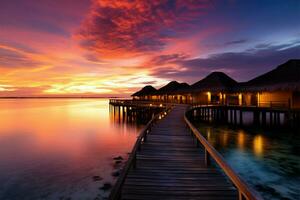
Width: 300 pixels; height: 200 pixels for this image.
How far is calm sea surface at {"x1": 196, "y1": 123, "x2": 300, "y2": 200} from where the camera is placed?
8.36 m

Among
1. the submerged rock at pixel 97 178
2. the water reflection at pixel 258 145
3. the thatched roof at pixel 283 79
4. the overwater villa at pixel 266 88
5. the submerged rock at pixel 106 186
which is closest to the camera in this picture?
the submerged rock at pixel 106 186

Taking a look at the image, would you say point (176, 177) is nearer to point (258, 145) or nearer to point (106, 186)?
point (106, 186)

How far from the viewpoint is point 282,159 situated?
39.0 feet

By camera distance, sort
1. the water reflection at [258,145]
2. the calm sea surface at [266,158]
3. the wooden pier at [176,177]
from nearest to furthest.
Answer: the wooden pier at [176,177] < the calm sea surface at [266,158] < the water reflection at [258,145]

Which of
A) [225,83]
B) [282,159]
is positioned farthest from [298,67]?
[282,159]

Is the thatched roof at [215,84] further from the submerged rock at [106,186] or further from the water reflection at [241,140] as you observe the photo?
the submerged rock at [106,186]

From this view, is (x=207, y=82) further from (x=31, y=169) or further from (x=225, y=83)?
(x=31, y=169)

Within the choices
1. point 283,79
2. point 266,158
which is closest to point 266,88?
point 283,79

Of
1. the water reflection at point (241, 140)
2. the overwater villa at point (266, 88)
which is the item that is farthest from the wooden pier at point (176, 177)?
the overwater villa at point (266, 88)

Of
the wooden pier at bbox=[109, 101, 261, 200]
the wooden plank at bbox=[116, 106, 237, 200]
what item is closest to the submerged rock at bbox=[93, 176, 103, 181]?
the wooden plank at bbox=[116, 106, 237, 200]

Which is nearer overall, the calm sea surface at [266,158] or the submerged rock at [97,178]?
the calm sea surface at [266,158]

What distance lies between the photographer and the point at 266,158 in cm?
1212

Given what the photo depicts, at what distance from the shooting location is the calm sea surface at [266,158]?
27.4 feet

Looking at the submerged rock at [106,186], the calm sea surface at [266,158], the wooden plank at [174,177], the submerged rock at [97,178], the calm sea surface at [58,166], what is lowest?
the calm sea surface at [58,166]
